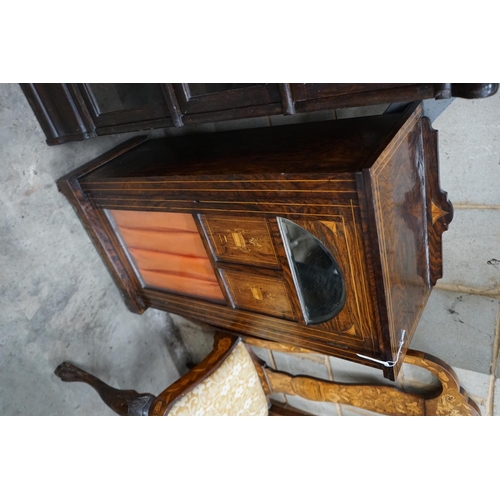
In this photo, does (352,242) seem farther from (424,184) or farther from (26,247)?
(26,247)

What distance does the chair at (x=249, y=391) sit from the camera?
50.6 inches

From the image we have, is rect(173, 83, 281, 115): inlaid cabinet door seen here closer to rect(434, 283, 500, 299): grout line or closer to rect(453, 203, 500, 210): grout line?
rect(453, 203, 500, 210): grout line

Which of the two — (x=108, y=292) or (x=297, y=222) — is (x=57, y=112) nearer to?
(x=108, y=292)

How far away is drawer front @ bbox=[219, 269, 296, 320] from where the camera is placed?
46.7 inches

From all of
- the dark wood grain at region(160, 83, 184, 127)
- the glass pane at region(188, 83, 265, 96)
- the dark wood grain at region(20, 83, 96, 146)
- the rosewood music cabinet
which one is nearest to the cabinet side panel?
the rosewood music cabinet

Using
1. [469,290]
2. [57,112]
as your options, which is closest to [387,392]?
[469,290]

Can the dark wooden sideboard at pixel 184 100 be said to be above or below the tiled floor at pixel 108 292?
above

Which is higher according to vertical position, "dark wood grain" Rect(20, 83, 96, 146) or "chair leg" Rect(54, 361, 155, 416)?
"dark wood grain" Rect(20, 83, 96, 146)

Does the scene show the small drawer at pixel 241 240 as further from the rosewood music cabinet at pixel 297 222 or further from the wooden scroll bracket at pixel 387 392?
the wooden scroll bracket at pixel 387 392

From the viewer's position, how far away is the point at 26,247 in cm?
152

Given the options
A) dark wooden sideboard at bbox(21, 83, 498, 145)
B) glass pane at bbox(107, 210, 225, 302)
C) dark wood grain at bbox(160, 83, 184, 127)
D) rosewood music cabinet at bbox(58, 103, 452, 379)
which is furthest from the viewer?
glass pane at bbox(107, 210, 225, 302)

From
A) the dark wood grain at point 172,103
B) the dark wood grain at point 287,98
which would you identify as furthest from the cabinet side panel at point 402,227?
the dark wood grain at point 172,103

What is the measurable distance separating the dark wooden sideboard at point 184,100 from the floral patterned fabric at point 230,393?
0.96m

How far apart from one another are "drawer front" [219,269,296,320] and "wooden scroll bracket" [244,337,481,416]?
36cm
